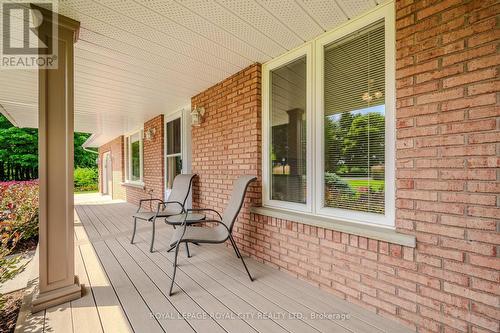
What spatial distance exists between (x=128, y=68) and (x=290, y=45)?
2.02 metres

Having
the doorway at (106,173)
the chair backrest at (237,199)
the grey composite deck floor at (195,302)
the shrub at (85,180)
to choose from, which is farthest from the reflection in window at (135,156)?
the shrub at (85,180)

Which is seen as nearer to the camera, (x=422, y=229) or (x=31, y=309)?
(x=422, y=229)

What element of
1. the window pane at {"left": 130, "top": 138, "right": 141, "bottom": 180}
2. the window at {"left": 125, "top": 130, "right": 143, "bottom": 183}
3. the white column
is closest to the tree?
the window at {"left": 125, "top": 130, "right": 143, "bottom": 183}

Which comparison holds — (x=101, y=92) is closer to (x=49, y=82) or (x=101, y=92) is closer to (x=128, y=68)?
(x=128, y=68)

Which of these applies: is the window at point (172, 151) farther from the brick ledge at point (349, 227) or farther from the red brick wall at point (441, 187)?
the red brick wall at point (441, 187)

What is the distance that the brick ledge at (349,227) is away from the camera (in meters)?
1.74

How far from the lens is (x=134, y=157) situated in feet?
26.8

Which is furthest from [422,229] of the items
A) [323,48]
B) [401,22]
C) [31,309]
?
[31,309]

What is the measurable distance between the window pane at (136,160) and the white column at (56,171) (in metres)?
5.81

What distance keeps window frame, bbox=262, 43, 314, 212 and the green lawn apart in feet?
1.40

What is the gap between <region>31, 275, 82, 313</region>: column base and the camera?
1881mm

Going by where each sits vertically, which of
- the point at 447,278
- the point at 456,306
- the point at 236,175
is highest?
the point at 236,175

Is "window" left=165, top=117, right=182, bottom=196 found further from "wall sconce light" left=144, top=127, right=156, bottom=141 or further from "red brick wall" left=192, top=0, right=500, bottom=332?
"red brick wall" left=192, top=0, right=500, bottom=332

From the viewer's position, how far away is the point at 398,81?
182cm
